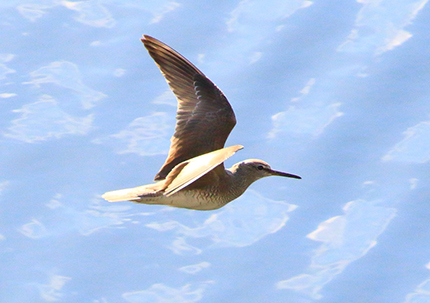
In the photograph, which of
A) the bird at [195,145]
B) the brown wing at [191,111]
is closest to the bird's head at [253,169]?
the bird at [195,145]

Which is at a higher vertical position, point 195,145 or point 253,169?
point 195,145

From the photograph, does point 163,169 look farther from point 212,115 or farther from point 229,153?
point 229,153

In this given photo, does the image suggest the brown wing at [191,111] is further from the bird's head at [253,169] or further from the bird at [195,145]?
the bird's head at [253,169]

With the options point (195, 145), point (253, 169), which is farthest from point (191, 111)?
point (253, 169)

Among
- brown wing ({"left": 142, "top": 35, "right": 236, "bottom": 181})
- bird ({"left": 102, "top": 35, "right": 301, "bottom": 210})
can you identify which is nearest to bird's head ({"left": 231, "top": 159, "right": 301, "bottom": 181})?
bird ({"left": 102, "top": 35, "right": 301, "bottom": 210})

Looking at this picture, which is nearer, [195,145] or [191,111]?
[195,145]

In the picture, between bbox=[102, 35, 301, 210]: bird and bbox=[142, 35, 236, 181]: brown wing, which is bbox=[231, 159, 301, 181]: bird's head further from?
bbox=[142, 35, 236, 181]: brown wing

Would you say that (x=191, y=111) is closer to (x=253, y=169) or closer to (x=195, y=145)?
(x=195, y=145)

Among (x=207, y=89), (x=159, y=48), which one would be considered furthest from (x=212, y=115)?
(x=159, y=48)
